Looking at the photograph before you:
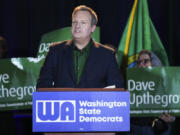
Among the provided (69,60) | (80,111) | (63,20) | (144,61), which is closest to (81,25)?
(69,60)

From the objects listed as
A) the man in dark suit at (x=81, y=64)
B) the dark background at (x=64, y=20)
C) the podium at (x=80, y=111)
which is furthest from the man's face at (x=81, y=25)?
the dark background at (x=64, y=20)

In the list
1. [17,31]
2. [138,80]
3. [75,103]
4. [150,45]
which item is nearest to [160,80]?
[138,80]

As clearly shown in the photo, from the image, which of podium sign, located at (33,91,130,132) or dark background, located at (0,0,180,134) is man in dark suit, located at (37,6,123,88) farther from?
dark background, located at (0,0,180,134)

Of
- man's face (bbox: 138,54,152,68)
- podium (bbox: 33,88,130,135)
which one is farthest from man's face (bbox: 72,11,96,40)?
man's face (bbox: 138,54,152,68)

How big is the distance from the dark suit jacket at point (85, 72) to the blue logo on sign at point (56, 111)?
42cm

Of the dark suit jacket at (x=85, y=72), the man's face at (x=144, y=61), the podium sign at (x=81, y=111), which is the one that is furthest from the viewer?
the man's face at (x=144, y=61)

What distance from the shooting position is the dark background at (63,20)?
5.68 meters

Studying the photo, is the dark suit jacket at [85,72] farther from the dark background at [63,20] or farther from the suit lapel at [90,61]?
the dark background at [63,20]

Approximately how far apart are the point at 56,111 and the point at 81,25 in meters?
0.80

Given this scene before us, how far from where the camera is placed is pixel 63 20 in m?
5.73

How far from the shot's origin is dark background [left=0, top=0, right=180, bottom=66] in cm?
568

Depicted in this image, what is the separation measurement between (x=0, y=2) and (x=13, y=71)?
1.31 meters

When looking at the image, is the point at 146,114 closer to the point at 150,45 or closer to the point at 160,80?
the point at 160,80

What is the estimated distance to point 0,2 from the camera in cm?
575
